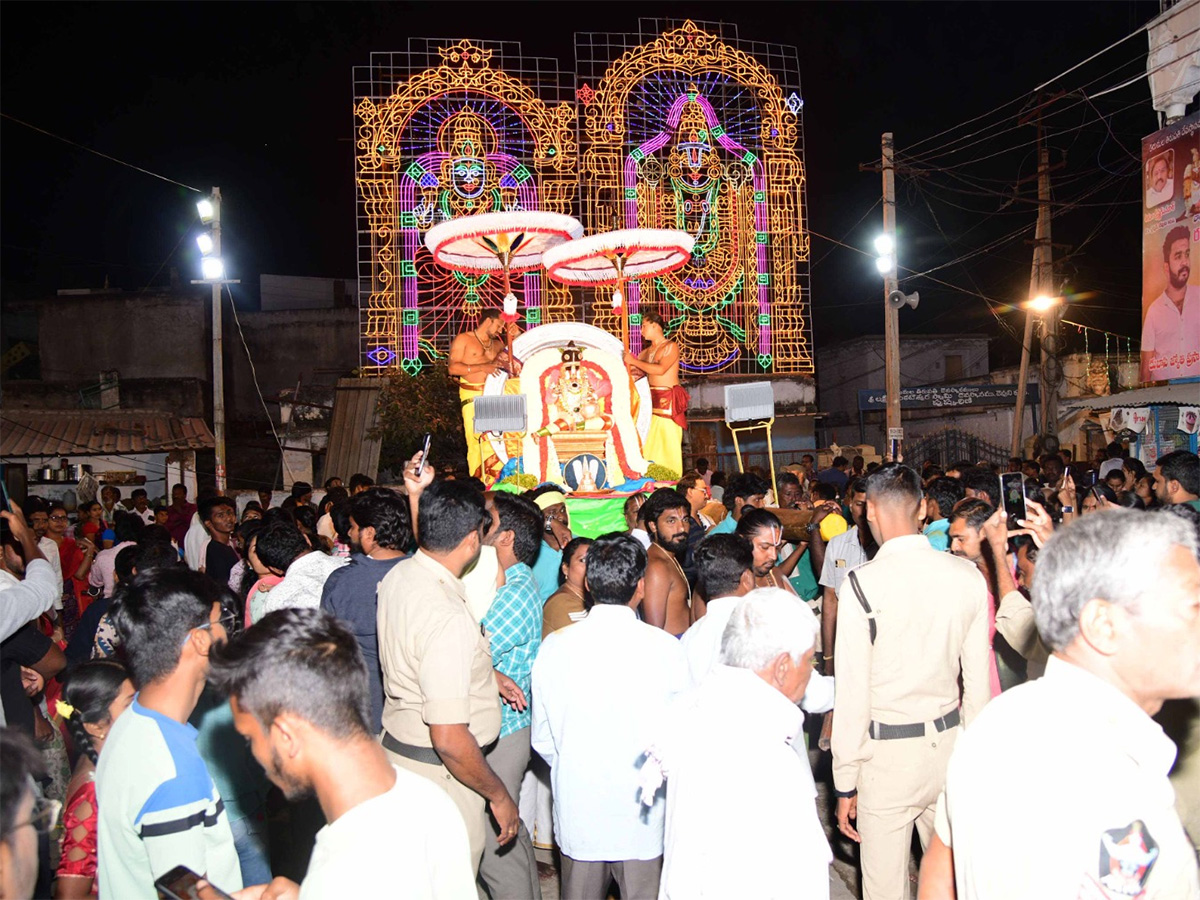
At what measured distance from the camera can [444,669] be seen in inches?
131

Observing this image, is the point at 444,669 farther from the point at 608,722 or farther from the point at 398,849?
the point at 398,849

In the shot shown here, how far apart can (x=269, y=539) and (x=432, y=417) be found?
1705 centimetres

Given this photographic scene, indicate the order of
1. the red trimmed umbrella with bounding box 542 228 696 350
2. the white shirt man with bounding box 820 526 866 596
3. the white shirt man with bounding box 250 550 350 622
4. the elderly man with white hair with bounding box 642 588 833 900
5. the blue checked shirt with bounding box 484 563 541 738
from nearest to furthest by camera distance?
the elderly man with white hair with bounding box 642 588 833 900 → the blue checked shirt with bounding box 484 563 541 738 → the white shirt man with bounding box 250 550 350 622 → the white shirt man with bounding box 820 526 866 596 → the red trimmed umbrella with bounding box 542 228 696 350

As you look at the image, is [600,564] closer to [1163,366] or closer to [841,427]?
[1163,366]

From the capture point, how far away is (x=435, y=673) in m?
3.31

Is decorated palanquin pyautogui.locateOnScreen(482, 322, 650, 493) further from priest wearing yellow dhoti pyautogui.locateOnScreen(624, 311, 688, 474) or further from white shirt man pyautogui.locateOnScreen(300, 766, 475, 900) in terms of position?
white shirt man pyautogui.locateOnScreen(300, 766, 475, 900)

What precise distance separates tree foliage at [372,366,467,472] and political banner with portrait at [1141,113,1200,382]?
1403 cm

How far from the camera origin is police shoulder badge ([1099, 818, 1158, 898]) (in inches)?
68.1

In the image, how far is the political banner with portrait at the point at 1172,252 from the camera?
12695mm

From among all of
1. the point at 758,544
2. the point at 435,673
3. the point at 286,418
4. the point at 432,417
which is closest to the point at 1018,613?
the point at 758,544

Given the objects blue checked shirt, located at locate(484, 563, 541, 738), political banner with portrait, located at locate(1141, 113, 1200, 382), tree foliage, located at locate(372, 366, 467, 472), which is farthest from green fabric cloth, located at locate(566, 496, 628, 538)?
tree foliage, located at locate(372, 366, 467, 472)

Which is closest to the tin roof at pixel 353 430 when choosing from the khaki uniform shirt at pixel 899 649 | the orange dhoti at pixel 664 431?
the orange dhoti at pixel 664 431

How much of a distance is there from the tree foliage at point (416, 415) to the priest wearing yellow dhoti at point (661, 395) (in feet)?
28.5

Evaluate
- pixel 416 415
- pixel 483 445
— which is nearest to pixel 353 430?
pixel 416 415
